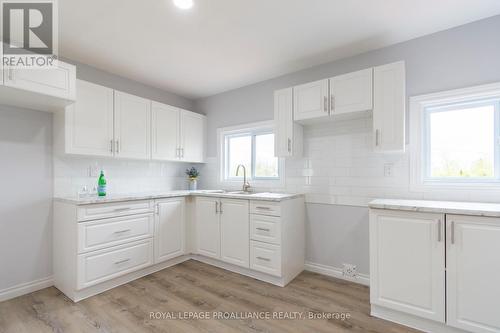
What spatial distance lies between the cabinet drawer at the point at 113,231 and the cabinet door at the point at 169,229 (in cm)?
13

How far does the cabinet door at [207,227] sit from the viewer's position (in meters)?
3.06

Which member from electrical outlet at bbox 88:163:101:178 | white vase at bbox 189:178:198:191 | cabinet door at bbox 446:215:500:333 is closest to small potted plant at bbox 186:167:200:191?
white vase at bbox 189:178:198:191

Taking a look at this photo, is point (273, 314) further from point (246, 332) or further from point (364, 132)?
point (364, 132)

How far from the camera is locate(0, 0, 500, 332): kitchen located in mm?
1841

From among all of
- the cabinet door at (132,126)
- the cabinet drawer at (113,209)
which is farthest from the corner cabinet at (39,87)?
the cabinet drawer at (113,209)

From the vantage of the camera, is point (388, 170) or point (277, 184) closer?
point (388, 170)

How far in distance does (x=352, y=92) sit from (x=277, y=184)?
57.7 inches

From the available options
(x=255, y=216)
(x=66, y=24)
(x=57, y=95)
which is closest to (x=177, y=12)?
(x=66, y=24)

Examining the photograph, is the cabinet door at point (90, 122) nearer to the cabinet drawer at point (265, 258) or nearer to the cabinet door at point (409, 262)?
the cabinet drawer at point (265, 258)

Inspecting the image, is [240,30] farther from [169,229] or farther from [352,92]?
[169,229]

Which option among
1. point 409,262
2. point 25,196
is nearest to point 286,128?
point 409,262

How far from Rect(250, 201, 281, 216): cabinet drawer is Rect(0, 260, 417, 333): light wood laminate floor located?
770mm

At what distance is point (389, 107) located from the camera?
220 cm

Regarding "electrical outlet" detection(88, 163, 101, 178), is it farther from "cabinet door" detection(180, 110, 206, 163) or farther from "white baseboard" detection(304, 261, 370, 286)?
"white baseboard" detection(304, 261, 370, 286)
